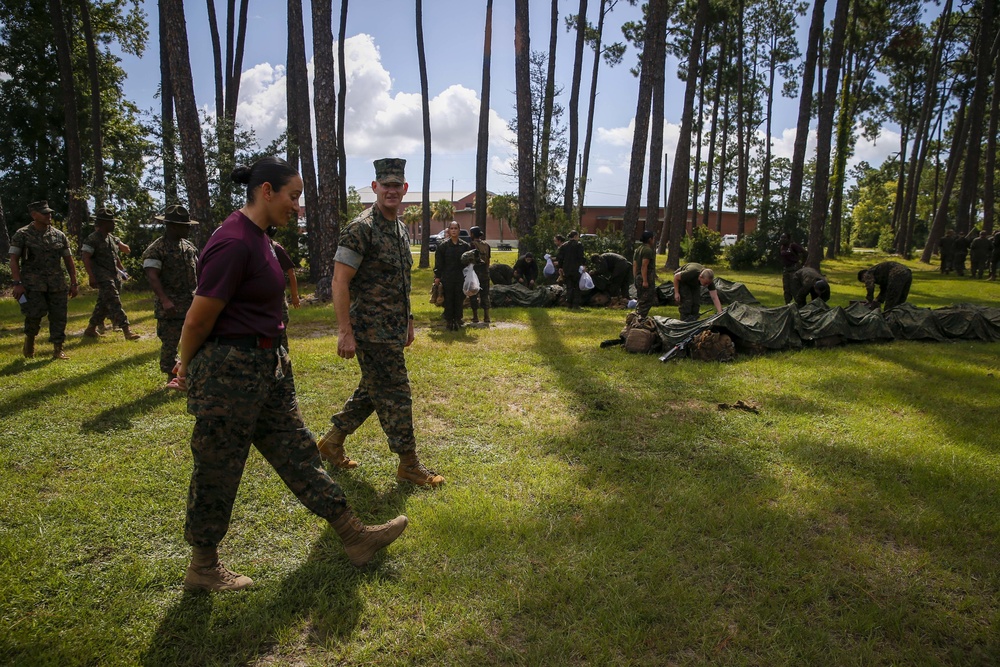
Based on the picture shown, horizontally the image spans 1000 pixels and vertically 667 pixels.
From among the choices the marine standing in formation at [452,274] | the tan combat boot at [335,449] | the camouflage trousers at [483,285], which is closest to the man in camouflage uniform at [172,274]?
the tan combat boot at [335,449]

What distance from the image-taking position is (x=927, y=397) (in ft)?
20.1

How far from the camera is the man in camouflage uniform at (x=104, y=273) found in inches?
350

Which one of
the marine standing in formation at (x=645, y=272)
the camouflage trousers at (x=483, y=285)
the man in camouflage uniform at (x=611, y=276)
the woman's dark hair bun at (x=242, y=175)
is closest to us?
the woman's dark hair bun at (x=242, y=175)

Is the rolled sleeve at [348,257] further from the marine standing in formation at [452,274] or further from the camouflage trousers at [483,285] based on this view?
the camouflage trousers at [483,285]

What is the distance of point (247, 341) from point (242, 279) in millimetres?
293

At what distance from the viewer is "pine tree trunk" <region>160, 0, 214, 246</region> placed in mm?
11117

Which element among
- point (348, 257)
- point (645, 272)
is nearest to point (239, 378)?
point (348, 257)

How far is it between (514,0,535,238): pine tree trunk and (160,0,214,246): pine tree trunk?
28.7 feet

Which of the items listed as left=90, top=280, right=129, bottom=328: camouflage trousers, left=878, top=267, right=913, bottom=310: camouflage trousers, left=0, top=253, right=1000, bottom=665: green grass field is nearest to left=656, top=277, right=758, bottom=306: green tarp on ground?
left=878, top=267, right=913, bottom=310: camouflage trousers

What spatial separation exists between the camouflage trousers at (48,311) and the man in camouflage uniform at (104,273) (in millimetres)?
1228

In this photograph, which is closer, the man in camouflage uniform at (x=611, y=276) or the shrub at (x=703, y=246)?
the man in camouflage uniform at (x=611, y=276)

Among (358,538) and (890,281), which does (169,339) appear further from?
(890,281)

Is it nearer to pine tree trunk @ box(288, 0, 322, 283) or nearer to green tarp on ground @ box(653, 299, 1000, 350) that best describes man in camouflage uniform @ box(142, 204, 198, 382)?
green tarp on ground @ box(653, 299, 1000, 350)

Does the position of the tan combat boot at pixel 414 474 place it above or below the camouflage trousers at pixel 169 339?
below
